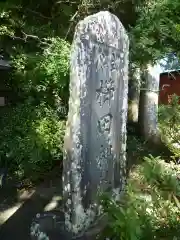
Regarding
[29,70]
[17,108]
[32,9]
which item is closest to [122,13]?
[32,9]

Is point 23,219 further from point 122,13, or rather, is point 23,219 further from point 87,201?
point 122,13

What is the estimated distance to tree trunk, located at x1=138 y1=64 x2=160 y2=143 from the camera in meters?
6.35

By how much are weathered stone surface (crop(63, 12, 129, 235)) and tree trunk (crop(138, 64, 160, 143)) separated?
300 centimetres

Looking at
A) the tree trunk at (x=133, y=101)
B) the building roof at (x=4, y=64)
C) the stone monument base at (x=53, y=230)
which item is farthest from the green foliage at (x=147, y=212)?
the tree trunk at (x=133, y=101)

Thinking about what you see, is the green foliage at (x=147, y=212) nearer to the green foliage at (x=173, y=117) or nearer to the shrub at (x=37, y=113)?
the green foliage at (x=173, y=117)

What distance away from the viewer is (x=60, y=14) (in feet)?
19.8

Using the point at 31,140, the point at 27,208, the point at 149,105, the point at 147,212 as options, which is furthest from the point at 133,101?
the point at 147,212

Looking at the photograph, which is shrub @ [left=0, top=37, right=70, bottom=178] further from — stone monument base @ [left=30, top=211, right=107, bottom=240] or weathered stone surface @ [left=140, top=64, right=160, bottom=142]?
stone monument base @ [left=30, top=211, right=107, bottom=240]

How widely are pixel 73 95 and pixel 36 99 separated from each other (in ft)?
10.0

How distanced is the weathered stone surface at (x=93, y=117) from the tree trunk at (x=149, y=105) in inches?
118

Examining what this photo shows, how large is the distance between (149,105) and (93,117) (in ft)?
12.0

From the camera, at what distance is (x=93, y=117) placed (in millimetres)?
2980

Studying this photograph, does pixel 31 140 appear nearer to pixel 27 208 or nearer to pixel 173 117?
pixel 27 208

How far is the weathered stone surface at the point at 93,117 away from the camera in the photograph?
2.78 metres
